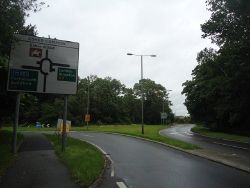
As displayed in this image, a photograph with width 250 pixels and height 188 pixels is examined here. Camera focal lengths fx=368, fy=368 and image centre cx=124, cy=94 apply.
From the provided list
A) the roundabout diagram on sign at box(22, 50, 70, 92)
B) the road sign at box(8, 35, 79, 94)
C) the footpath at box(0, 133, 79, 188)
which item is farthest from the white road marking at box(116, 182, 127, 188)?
the roundabout diagram on sign at box(22, 50, 70, 92)

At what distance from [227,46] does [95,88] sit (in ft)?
255

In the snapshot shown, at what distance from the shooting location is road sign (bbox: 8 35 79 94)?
1800 cm

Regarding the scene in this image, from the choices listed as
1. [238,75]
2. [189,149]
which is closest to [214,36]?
[238,75]

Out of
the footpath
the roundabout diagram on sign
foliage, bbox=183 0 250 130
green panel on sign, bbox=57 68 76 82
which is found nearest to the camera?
the footpath

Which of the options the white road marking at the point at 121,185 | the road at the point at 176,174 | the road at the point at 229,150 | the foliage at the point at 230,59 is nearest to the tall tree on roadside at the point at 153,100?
the foliage at the point at 230,59

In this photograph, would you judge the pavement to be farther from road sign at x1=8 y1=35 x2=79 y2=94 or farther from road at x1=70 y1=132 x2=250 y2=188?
road sign at x1=8 y1=35 x2=79 y2=94

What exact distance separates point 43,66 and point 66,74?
4.09ft

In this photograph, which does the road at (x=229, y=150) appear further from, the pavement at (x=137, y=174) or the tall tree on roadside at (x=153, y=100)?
the tall tree on roadside at (x=153, y=100)

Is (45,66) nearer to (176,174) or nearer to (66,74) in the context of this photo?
(66,74)

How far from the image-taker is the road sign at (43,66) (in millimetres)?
18000

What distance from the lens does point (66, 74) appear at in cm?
1920

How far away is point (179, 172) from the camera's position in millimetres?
12727

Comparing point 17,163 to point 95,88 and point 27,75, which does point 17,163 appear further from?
point 95,88

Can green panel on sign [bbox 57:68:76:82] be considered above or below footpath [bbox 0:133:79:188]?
above
